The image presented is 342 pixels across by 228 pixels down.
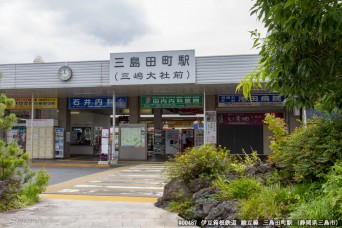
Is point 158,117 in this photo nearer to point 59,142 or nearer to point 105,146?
point 105,146

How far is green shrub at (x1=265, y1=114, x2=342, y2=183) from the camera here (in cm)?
502

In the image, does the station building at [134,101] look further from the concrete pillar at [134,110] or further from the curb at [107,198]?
the curb at [107,198]

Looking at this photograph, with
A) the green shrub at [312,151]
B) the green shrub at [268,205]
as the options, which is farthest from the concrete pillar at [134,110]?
the green shrub at [268,205]

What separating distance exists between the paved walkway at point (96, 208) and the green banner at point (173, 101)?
8245mm

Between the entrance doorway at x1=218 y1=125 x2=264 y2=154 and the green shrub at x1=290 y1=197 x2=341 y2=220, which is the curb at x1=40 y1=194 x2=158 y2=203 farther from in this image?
the entrance doorway at x1=218 y1=125 x2=264 y2=154

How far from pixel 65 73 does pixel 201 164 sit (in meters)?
11.8

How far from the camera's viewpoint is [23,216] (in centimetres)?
686

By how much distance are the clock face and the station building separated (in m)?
0.05

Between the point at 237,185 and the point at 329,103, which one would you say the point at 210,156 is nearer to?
the point at 237,185

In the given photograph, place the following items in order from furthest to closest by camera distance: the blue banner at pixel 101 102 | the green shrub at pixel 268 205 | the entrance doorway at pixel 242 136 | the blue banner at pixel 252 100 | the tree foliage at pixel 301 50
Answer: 1. the entrance doorway at pixel 242 136
2. the blue banner at pixel 101 102
3. the blue banner at pixel 252 100
4. the green shrub at pixel 268 205
5. the tree foliage at pixel 301 50

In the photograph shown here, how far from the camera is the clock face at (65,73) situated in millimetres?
17188

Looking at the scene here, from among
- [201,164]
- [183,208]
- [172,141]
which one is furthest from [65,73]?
[183,208]

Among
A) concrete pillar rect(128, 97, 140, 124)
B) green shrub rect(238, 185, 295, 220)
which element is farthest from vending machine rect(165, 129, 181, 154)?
green shrub rect(238, 185, 295, 220)

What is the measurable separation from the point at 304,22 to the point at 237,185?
10.3ft
